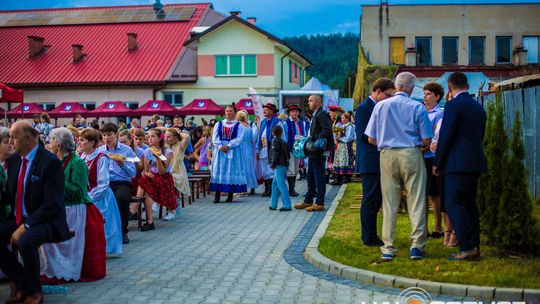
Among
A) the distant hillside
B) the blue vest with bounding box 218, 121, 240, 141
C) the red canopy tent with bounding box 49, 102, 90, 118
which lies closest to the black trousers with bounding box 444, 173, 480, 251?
the blue vest with bounding box 218, 121, 240, 141

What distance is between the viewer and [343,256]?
29.4 ft

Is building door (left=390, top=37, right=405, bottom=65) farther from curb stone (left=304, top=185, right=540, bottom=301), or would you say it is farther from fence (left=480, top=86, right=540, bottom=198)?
curb stone (left=304, top=185, right=540, bottom=301)

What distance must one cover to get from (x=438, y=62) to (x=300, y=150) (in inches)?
1280

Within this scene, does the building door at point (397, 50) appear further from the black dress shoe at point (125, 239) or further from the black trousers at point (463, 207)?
the black trousers at point (463, 207)

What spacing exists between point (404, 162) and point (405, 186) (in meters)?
0.33

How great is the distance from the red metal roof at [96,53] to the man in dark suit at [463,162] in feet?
134

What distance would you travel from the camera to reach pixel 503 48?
45938 millimetres

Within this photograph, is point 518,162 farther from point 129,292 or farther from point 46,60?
point 46,60

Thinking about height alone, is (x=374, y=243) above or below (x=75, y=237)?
below

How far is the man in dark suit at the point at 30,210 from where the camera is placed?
686 centimetres

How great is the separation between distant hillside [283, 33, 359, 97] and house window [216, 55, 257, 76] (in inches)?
3000

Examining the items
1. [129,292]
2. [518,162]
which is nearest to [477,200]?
[518,162]

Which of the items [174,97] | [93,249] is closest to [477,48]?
[174,97]

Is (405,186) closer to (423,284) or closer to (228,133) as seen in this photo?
(423,284)
